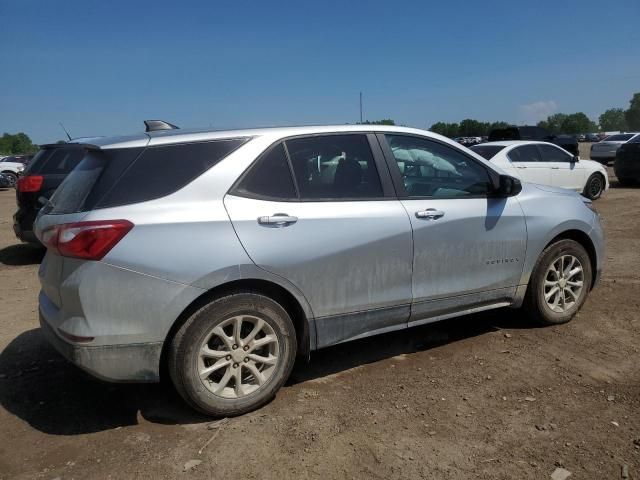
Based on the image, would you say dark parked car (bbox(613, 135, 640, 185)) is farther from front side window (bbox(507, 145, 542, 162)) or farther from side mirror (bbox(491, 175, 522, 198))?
side mirror (bbox(491, 175, 522, 198))

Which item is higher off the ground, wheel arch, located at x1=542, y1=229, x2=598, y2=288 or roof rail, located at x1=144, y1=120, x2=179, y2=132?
roof rail, located at x1=144, y1=120, x2=179, y2=132

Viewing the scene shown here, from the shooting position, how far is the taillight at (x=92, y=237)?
289cm

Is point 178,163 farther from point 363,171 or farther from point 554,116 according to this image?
point 554,116

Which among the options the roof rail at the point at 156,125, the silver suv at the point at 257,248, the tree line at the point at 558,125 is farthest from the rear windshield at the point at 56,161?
the tree line at the point at 558,125

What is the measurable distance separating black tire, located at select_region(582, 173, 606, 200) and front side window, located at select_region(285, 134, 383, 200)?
10.8 m

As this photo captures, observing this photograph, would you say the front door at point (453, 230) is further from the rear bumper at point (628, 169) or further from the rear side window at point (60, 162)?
the rear bumper at point (628, 169)

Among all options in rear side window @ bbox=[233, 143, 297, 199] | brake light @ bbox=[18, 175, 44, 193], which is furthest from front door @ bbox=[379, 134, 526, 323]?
brake light @ bbox=[18, 175, 44, 193]

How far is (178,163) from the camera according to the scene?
3209mm

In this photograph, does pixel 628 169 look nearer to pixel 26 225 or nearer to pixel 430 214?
pixel 430 214

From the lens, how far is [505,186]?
13.7 ft

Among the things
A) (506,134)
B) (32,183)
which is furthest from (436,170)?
(506,134)

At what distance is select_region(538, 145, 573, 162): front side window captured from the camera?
478 inches

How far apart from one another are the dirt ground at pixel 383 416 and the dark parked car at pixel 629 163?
476 inches

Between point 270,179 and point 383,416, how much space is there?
5.21ft
